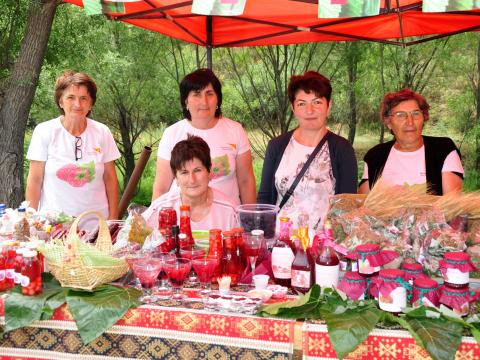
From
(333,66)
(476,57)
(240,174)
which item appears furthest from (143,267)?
(476,57)

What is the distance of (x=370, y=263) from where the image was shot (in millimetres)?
1828

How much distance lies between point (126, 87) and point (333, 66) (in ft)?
10.2

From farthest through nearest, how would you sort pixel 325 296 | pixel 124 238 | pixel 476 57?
pixel 476 57
pixel 124 238
pixel 325 296

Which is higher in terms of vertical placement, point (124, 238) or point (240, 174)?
point (240, 174)

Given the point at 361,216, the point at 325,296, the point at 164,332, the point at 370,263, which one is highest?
the point at 361,216

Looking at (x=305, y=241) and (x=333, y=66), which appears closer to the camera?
(x=305, y=241)

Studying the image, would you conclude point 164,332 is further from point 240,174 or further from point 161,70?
point 161,70

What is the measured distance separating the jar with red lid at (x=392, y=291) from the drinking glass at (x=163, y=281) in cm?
79

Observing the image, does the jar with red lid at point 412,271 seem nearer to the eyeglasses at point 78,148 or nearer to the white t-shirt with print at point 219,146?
the white t-shirt with print at point 219,146

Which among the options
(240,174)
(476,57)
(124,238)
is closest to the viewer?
(124,238)

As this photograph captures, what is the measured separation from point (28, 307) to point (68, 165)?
4.78 ft

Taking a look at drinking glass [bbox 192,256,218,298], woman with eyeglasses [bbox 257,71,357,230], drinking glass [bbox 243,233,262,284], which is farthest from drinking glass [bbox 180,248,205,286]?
woman with eyeglasses [bbox 257,71,357,230]

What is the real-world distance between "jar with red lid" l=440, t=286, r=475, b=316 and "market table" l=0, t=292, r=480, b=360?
108 millimetres

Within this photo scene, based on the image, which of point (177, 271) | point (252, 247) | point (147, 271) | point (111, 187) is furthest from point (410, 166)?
point (111, 187)
